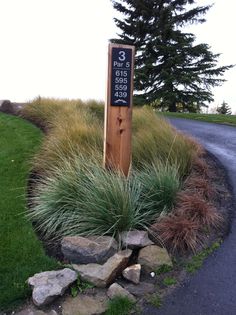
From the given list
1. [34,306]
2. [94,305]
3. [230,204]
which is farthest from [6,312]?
[230,204]

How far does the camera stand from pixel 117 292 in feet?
12.1

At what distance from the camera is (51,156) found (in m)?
6.50

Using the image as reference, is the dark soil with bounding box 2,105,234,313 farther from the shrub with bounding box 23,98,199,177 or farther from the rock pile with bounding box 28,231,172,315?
the shrub with bounding box 23,98,199,177

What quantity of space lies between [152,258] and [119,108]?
7.86 ft

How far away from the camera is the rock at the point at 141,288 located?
12.2 ft

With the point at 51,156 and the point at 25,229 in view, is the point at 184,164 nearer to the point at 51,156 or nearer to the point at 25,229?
the point at 51,156

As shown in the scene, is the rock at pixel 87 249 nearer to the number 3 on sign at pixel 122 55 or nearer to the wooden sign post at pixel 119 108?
the wooden sign post at pixel 119 108

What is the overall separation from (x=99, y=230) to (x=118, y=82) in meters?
2.20

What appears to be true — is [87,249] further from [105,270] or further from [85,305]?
[85,305]

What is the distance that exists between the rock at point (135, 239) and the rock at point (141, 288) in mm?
536

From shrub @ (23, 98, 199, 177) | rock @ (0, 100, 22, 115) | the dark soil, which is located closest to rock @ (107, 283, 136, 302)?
the dark soil

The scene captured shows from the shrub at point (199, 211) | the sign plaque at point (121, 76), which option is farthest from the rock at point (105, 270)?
the sign plaque at point (121, 76)

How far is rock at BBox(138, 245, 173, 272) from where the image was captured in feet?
13.4

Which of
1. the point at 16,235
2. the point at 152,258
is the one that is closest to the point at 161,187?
the point at 152,258
